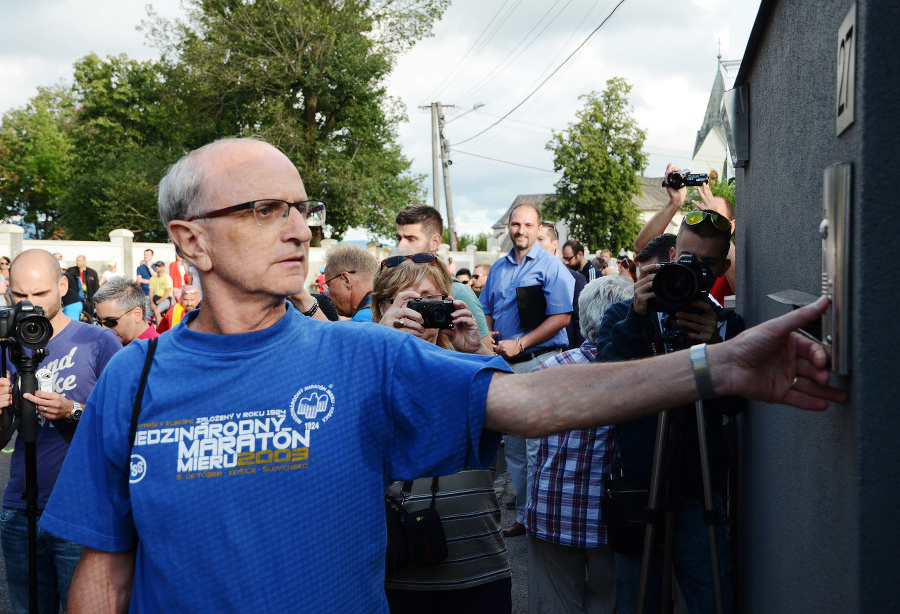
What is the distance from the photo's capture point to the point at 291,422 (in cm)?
161

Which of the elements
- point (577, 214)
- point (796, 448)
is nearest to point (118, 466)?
point (796, 448)

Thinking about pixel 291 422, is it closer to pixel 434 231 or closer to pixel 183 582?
pixel 183 582

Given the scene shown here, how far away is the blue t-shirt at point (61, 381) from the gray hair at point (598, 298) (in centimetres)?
220

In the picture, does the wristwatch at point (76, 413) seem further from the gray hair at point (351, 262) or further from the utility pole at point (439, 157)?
the utility pole at point (439, 157)

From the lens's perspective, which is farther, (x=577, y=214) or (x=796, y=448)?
(x=577, y=214)

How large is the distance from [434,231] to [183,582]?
3.74 metres

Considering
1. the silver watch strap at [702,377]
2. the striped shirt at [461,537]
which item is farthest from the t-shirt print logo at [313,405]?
the striped shirt at [461,537]

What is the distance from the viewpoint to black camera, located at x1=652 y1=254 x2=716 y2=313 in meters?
2.42

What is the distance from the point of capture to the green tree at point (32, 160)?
166 ft

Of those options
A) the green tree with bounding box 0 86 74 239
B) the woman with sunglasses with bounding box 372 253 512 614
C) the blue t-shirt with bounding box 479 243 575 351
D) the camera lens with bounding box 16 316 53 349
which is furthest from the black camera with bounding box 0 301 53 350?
the green tree with bounding box 0 86 74 239

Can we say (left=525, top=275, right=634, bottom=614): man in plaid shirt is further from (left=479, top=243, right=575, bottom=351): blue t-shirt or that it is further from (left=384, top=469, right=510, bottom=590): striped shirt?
(left=479, top=243, right=575, bottom=351): blue t-shirt

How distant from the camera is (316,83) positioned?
30.1 m

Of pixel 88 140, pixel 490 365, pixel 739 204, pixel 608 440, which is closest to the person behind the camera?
pixel 490 365

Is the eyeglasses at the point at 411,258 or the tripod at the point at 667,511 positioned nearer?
the tripod at the point at 667,511
